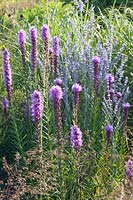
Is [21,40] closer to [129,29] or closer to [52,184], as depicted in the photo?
[52,184]

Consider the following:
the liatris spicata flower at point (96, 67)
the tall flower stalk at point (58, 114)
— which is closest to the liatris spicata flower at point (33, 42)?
the liatris spicata flower at point (96, 67)

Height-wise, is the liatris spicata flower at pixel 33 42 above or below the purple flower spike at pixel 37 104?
above

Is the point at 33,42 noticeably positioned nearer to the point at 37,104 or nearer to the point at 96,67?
the point at 96,67

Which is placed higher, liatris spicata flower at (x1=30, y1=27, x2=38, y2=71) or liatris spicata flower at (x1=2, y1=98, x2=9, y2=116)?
liatris spicata flower at (x1=30, y1=27, x2=38, y2=71)

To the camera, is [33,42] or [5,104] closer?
[33,42]

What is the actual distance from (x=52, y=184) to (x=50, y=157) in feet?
0.70

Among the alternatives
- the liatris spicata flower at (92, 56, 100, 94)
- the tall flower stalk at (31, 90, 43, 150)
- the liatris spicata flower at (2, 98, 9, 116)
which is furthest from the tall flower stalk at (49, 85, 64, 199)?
the liatris spicata flower at (2, 98, 9, 116)

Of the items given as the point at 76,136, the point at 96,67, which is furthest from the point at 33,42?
the point at 76,136

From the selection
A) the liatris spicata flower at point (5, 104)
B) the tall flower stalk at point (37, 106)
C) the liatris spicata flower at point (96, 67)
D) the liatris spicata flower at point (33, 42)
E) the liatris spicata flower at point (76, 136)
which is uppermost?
the liatris spicata flower at point (33, 42)

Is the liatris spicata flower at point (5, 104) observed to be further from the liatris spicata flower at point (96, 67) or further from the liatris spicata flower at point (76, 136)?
the liatris spicata flower at point (76, 136)

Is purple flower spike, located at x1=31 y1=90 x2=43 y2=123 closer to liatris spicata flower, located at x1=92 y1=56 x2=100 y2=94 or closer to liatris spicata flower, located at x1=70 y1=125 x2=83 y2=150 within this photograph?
liatris spicata flower, located at x1=70 y1=125 x2=83 y2=150

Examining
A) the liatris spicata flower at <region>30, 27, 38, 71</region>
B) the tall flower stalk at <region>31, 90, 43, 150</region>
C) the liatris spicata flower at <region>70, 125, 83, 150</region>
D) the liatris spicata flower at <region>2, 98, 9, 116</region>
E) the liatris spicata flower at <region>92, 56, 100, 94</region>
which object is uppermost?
the liatris spicata flower at <region>30, 27, 38, 71</region>

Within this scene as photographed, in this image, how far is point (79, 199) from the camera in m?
3.72

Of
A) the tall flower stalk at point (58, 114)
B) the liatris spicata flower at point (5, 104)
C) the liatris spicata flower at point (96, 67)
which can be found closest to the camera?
the tall flower stalk at point (58, 114)
